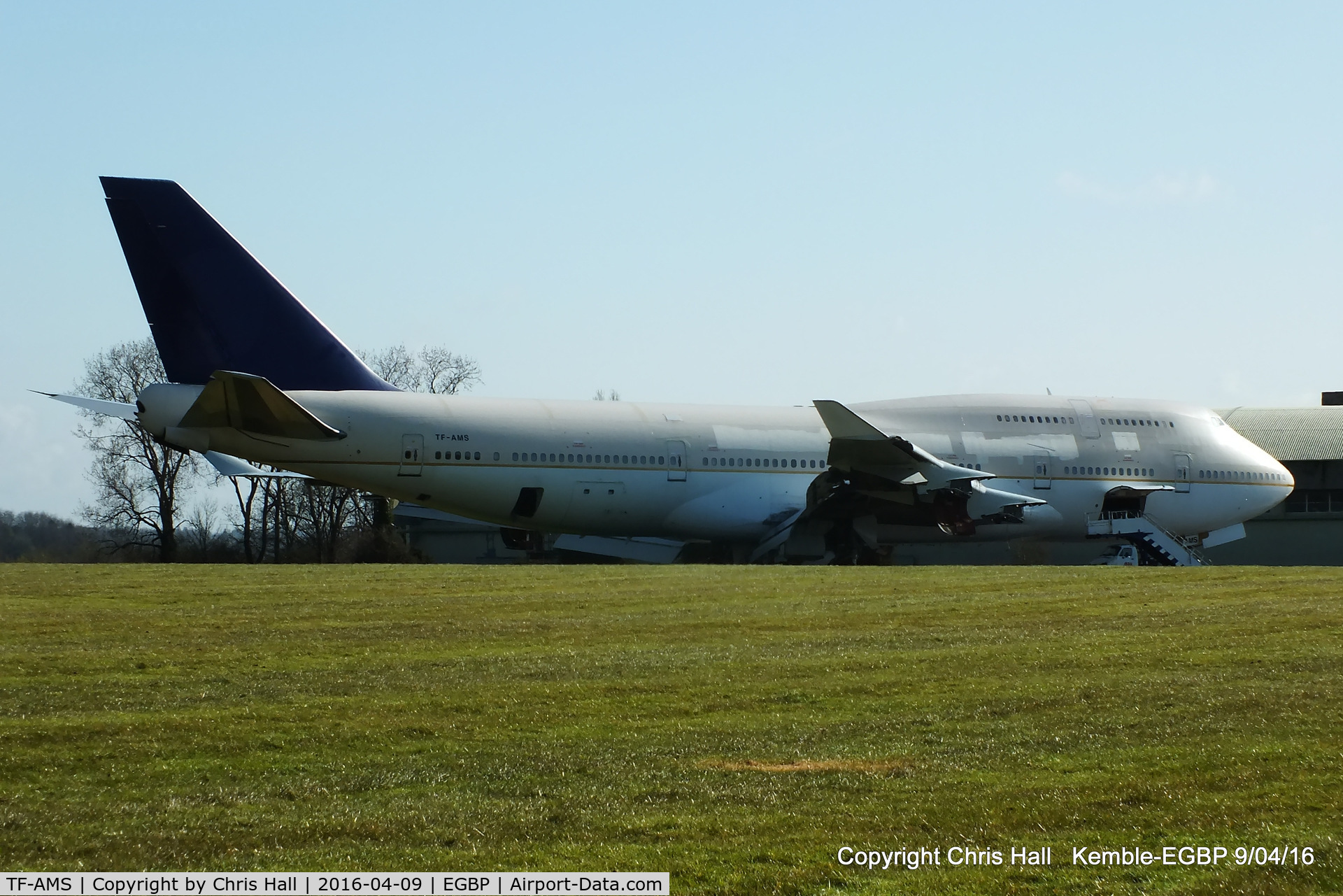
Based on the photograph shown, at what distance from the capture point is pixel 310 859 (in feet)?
23.0

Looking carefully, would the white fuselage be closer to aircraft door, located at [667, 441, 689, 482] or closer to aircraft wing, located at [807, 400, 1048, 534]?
aircraft door, located at [667, 441, 689, 482]

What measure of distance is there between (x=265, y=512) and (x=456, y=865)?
56431mm

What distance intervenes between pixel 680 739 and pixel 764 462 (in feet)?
80.0

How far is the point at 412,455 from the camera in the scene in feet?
99.4

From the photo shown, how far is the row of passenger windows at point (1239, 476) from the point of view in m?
38.5

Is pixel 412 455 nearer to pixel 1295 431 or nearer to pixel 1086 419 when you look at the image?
pixel 1086 419

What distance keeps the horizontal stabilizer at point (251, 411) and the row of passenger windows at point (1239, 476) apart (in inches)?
895

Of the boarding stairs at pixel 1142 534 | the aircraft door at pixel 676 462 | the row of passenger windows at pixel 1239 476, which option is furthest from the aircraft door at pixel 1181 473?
the aircraft door at pixel 676 462

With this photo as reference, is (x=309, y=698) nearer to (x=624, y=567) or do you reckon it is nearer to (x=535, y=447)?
(x=624, y=567)

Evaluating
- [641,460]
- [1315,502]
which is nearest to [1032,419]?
[641,460]

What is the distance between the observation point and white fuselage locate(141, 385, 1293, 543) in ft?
99.0

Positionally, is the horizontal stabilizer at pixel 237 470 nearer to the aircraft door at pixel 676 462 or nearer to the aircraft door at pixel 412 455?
the aircraft door at pixel 412 455

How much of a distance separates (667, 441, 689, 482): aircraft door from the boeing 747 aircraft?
45 millimetres

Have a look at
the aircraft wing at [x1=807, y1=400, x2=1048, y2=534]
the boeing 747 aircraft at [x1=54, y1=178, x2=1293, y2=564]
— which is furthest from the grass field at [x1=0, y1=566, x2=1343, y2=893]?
the aircraft wing at [x1=807, y1=400, x2=1048, y2=534]
